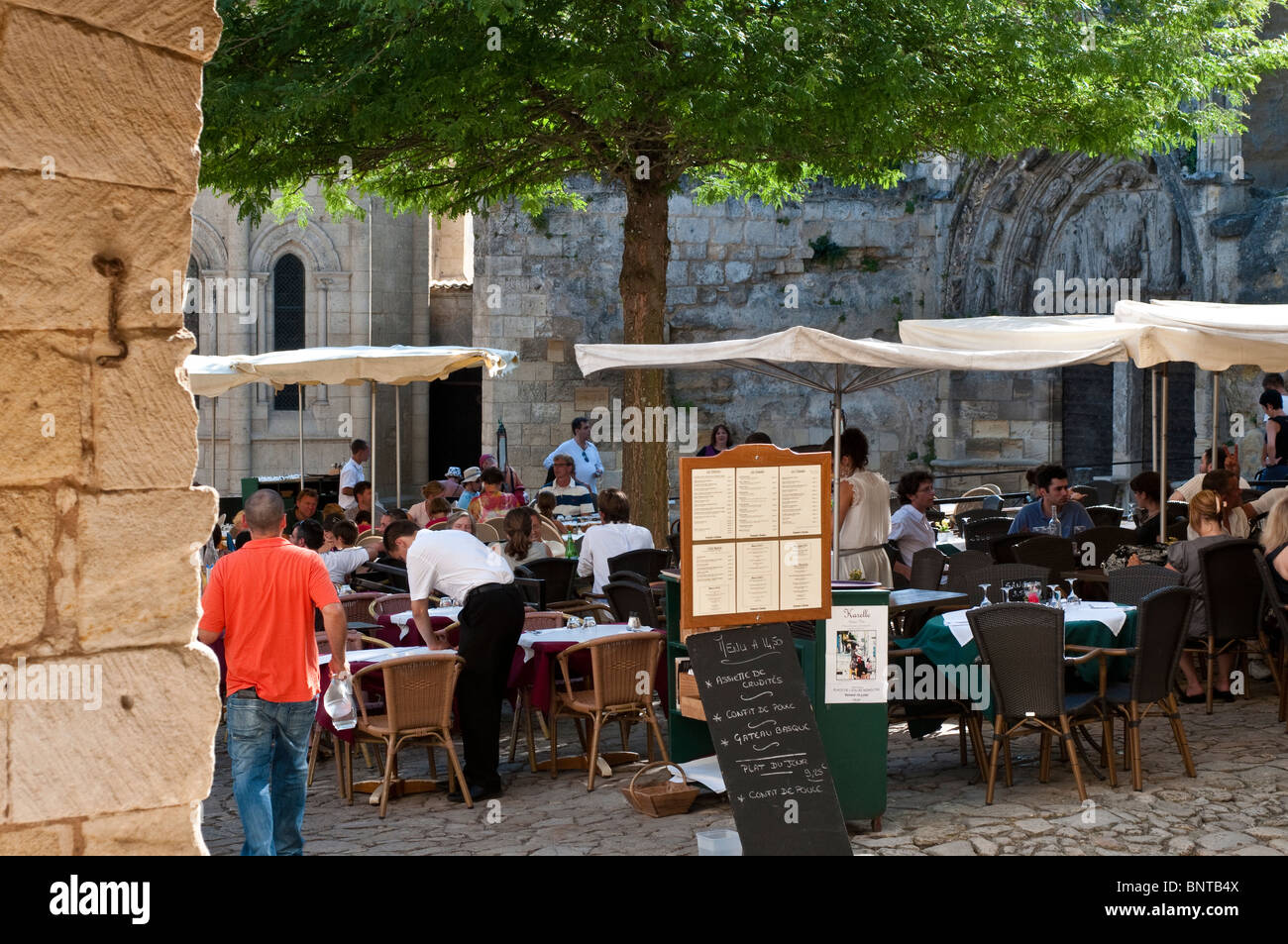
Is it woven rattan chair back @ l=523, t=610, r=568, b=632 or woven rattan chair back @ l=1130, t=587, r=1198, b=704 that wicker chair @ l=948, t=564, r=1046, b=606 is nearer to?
woven rattan chair back @ l=1130, t=587, r=1198, b=704

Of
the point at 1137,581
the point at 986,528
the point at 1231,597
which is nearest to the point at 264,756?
the point at 1137,581

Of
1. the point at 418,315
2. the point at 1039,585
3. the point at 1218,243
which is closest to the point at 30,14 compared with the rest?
the point at 1039,585

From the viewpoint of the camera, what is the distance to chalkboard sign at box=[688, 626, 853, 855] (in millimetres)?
5773

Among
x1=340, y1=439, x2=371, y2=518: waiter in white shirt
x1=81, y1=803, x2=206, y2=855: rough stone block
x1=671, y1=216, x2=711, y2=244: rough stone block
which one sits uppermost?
x1=671, y1=216, x2=711, y2=244: rough stone block

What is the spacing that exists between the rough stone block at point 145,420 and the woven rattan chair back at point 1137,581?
6258mm

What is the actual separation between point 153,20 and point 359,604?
20.3 feet

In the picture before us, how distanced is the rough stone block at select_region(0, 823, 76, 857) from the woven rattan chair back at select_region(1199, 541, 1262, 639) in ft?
23.5

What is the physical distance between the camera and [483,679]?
7531mm

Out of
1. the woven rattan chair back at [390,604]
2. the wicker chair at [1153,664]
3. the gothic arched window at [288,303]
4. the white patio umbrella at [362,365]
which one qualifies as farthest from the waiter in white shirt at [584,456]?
the gothic arched window at [288,303]

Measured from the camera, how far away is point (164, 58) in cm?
365

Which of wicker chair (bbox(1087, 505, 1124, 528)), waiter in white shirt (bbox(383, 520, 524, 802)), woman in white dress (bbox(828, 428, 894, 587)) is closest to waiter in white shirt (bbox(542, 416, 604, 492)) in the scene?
wicker chair (bbox(1087, 505, 1124, 528))

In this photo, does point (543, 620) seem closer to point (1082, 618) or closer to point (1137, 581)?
point (1082, 618)
